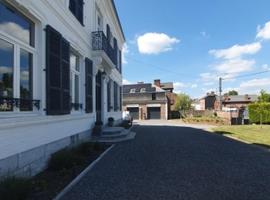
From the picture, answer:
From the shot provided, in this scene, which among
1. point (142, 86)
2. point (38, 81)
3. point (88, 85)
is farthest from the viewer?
point (142, 86)

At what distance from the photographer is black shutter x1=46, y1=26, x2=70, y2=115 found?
19.2 ft

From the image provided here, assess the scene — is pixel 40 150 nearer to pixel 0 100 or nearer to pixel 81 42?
pixel 0 100

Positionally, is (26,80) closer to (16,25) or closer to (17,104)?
(17,104)

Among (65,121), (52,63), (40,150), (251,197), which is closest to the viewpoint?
(251,197)

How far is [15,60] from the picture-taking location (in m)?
4.76

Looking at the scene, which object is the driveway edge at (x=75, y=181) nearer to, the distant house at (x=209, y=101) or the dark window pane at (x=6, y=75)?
the dark window pane at (x=6, y=75)

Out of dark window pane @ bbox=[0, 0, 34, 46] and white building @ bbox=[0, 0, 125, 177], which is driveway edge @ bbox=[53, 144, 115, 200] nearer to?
white building @ bbox=[0, 0, 125, 177]

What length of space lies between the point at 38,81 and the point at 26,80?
1.20 feet

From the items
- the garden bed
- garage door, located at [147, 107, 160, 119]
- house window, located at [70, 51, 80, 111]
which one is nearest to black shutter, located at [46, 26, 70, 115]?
the garden bed

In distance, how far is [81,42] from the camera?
8.92 metres

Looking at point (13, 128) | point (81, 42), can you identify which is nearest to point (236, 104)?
point (81, 42)

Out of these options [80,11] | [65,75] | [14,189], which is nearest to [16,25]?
[65,75]

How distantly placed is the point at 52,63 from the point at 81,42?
308 cm

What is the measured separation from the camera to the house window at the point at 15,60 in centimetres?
442
